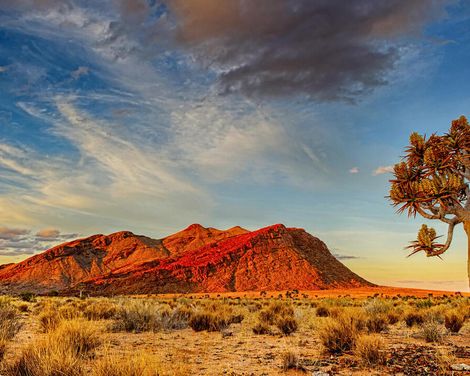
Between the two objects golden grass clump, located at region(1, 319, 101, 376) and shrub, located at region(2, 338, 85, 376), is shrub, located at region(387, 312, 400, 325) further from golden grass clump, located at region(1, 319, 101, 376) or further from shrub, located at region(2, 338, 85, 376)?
shrub, located at region(2, 338, 85, 376)

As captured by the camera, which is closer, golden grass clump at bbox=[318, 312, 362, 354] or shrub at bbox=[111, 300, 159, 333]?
golden grass clump at bbox=[318, 312, 362, 354]

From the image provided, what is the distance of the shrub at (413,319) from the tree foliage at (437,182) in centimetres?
252

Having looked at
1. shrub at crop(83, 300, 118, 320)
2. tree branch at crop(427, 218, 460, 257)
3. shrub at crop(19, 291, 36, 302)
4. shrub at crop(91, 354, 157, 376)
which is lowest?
shrub at crop(19, 291, 36, 302)

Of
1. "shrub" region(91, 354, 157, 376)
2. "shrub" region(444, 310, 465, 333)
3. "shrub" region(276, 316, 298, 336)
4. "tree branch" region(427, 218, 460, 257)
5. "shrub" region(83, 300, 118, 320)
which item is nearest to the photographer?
"shrub" region(91, 354, 157, 376)

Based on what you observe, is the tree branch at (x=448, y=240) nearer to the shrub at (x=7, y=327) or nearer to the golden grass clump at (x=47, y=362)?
the golden grass clump at (x=47, y=362)

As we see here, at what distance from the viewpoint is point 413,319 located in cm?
1550

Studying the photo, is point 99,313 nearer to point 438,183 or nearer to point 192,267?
point 438,183

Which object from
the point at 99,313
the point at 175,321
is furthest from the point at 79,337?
the point at 99,313

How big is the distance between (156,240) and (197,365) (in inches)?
4935

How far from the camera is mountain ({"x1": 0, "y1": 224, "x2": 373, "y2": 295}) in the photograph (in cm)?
8069

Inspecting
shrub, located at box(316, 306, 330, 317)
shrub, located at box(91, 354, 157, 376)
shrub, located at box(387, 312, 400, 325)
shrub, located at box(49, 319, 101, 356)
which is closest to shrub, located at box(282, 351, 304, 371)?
shrub, located at box(91, 354, 157, 376)

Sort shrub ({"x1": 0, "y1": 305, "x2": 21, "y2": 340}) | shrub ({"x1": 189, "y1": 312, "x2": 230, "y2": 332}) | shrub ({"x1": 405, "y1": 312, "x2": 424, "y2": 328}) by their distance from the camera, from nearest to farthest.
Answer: shrub ({"x1": 0, "y1": 305, "x2": 21, "y2": 340}) < shrub ({"x1": 189, "y1": 312, "x2": 230, "y2": 332}) < shrub ({"x1": 405, "y1": 312, "x2": 424, "y2": 328})

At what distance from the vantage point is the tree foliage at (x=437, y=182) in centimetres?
1524

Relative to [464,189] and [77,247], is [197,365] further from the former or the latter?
[77,247]
